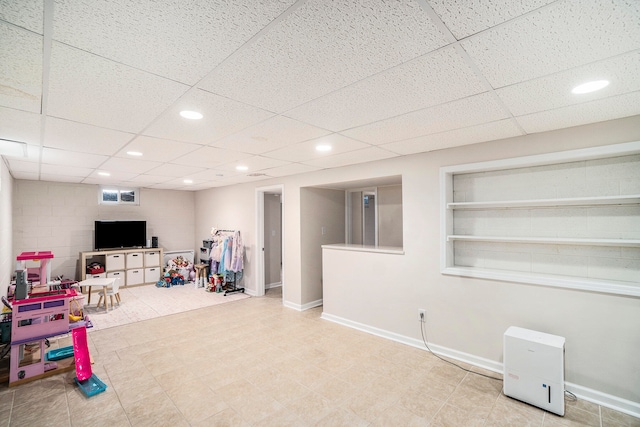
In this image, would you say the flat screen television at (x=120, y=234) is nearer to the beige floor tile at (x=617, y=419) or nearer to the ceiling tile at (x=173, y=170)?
the ceiling tile at (x=173, y=170)

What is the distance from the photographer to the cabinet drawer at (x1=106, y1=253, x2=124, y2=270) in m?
6.36

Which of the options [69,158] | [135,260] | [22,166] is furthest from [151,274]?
[69,158]

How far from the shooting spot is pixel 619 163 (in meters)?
2.47

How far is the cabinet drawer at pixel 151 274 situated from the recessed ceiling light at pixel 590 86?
25.4ft

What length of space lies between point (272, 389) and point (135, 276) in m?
5.51

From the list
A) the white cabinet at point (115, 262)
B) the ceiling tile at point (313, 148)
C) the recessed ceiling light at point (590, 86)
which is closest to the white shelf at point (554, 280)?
the recessed ceiling light at point (590, 86)

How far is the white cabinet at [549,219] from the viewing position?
2445 millimetres

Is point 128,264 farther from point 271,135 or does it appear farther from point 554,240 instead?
point 554,240

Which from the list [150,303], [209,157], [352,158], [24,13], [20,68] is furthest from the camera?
[150,303]

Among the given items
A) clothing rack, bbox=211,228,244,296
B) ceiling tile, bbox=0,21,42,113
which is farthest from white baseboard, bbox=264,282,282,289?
ceiling tile, bbox=0,21,42,113

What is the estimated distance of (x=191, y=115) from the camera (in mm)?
2168

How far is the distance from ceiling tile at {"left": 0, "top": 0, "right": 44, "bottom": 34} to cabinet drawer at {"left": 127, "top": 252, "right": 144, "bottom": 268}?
21.3ft

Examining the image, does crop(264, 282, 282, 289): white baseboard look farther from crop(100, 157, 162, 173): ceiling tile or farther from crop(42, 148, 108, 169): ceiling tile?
crop(42, 148, 108, 169): ceiling tile

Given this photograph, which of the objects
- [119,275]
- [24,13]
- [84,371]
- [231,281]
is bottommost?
[84,371]
